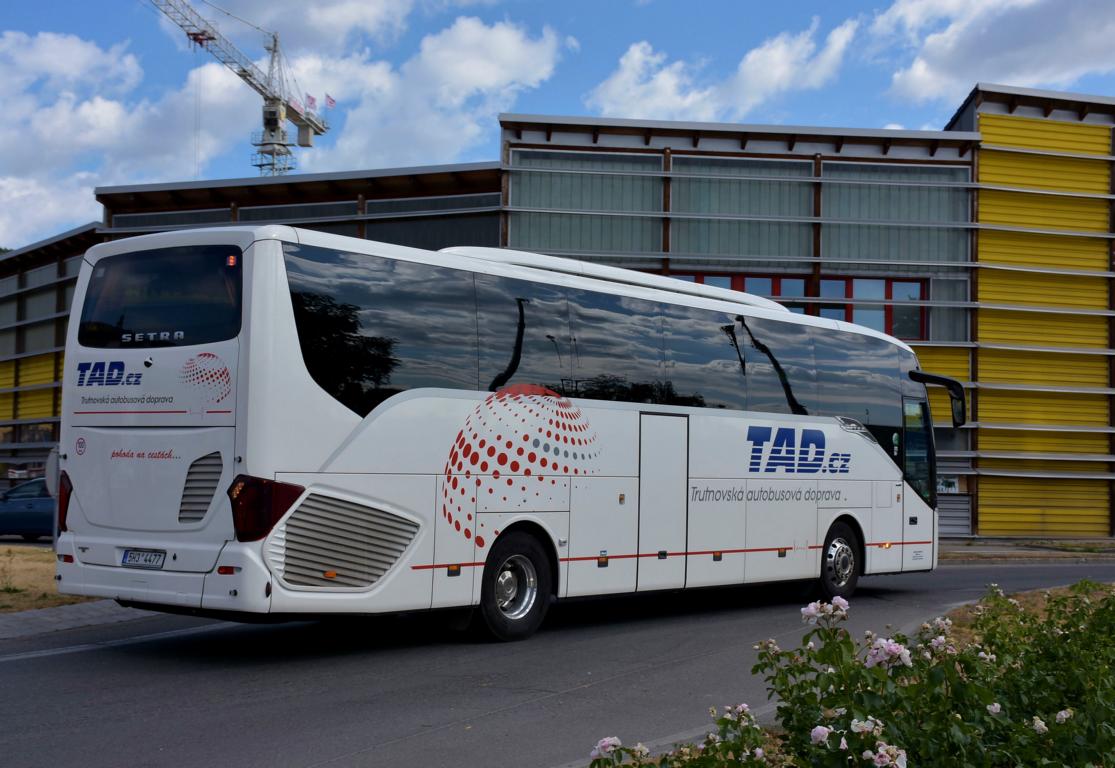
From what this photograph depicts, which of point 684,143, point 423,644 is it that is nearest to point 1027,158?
point 684,143

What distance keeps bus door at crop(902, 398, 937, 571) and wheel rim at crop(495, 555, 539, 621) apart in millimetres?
7563

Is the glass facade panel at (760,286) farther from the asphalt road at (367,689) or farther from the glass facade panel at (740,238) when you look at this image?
the asphalt road at (367,689)

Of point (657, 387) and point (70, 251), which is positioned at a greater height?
point (70, 251)

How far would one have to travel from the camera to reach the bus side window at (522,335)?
11.5m

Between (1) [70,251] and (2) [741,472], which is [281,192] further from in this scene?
(2) [741,472]

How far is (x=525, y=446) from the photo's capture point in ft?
38.7

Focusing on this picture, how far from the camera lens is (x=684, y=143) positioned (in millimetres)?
29906

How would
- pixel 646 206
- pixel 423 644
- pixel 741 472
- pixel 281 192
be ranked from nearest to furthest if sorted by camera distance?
pixel 423 644, pixel 741 472, pixel 646 206, pixel 281 192

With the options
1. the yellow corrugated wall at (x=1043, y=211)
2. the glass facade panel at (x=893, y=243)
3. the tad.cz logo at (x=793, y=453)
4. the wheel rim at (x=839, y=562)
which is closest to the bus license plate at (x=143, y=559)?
the tad.cz logo at (x=793, y=453)

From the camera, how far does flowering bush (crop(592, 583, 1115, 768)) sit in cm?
461

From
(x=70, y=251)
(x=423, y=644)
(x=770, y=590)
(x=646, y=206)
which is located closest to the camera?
(x=423, y=644)

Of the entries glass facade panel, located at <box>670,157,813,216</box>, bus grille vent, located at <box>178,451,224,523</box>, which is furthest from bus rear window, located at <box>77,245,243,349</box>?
glass facade panel, located at <box>670,157,813,216</box>

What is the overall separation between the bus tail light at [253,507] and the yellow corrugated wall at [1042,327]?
24448mm

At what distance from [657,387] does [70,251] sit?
30.1 m
